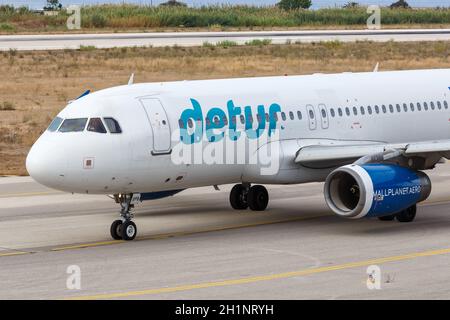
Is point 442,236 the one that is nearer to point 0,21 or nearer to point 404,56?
point 404,56

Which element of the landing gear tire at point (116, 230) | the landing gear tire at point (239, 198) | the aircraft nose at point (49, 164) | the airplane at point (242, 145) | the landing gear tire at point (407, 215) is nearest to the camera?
the aircraft nose at point (49, 164)

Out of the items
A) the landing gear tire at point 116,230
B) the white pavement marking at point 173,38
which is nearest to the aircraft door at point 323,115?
the landing gear tire at point 116,230

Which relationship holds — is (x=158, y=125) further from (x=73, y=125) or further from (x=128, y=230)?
(x=128, y=230)

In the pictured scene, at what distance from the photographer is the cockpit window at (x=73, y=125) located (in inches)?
956

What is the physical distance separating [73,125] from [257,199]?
6.54 metres

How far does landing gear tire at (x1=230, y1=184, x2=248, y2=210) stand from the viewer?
2956cm

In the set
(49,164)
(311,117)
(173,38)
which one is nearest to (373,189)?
(311,117)

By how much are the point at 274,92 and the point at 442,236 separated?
5.19m

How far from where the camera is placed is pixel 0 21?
394 ft

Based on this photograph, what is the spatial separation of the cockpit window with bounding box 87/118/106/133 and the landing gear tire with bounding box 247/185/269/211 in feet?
20.3

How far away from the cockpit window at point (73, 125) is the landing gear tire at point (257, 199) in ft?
20.8

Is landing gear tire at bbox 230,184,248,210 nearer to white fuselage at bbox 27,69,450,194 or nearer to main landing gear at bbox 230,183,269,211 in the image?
main landing gear at bbox 230,183,269,211

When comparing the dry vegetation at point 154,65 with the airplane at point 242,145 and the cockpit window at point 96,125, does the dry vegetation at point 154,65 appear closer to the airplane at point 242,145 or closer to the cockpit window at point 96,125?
the airplane at point 242,145

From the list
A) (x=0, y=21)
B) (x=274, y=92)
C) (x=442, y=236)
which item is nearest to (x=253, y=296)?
(x=442, y=236)
